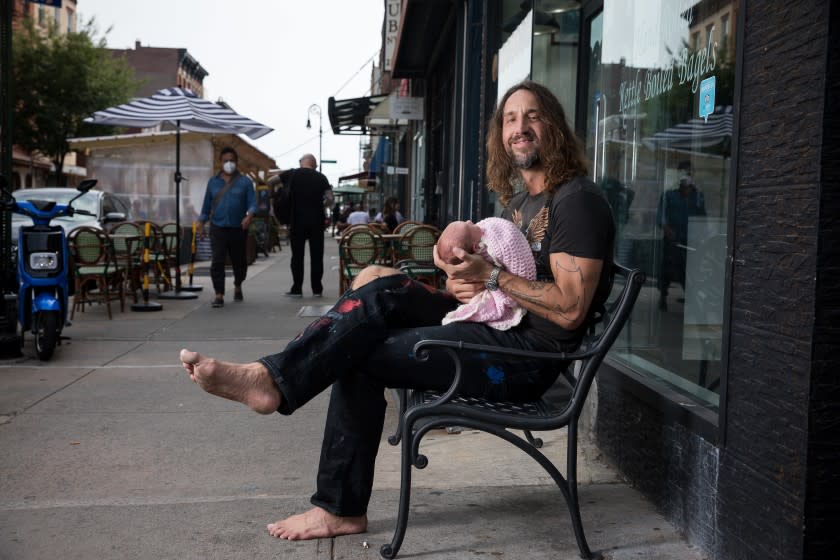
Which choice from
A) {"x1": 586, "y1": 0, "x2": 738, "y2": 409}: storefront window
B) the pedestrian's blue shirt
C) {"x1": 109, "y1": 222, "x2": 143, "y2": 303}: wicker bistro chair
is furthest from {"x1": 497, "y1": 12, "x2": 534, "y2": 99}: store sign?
{"x1": 109, "y1": 222, "x2": 143, "y2": 303}: wicker bistro chair

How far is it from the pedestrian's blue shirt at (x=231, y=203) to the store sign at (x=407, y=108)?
6.10 metres

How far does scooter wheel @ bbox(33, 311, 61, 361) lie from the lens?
7.00 metres

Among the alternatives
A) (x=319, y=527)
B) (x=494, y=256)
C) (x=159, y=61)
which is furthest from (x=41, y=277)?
(x=159, y=61)

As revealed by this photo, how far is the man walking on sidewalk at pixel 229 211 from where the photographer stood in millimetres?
11227

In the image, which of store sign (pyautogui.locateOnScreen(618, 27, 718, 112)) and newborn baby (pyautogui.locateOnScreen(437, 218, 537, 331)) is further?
store sign (pyautogui.locateOnScreen(618, 27, 718, 112))

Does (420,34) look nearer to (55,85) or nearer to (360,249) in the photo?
(360,249)

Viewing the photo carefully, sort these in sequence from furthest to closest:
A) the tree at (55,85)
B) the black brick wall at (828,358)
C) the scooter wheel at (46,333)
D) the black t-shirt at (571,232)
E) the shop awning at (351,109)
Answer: the tree at (55,85), the shop awning at (351,109), the scooter wheel at (46,333), the black t-shirt at (571,232), the black brick wall at (828,358)

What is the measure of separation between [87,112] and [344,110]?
20.5 meters

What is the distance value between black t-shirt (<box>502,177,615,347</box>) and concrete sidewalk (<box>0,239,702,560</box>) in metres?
0.80

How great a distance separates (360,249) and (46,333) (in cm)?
377

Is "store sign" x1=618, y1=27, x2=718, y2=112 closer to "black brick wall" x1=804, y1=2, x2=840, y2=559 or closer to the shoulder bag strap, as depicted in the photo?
"black brick wall" x1=804, y1=2, x2=840, y2=559

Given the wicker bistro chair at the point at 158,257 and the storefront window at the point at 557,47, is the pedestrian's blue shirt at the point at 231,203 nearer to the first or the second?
the wicker bistro chair at the point at 158,257

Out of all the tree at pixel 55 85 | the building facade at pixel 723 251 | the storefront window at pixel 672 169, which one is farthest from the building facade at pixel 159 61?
the storefront window at pixel 672 169

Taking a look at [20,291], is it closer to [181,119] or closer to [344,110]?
[181,119]
